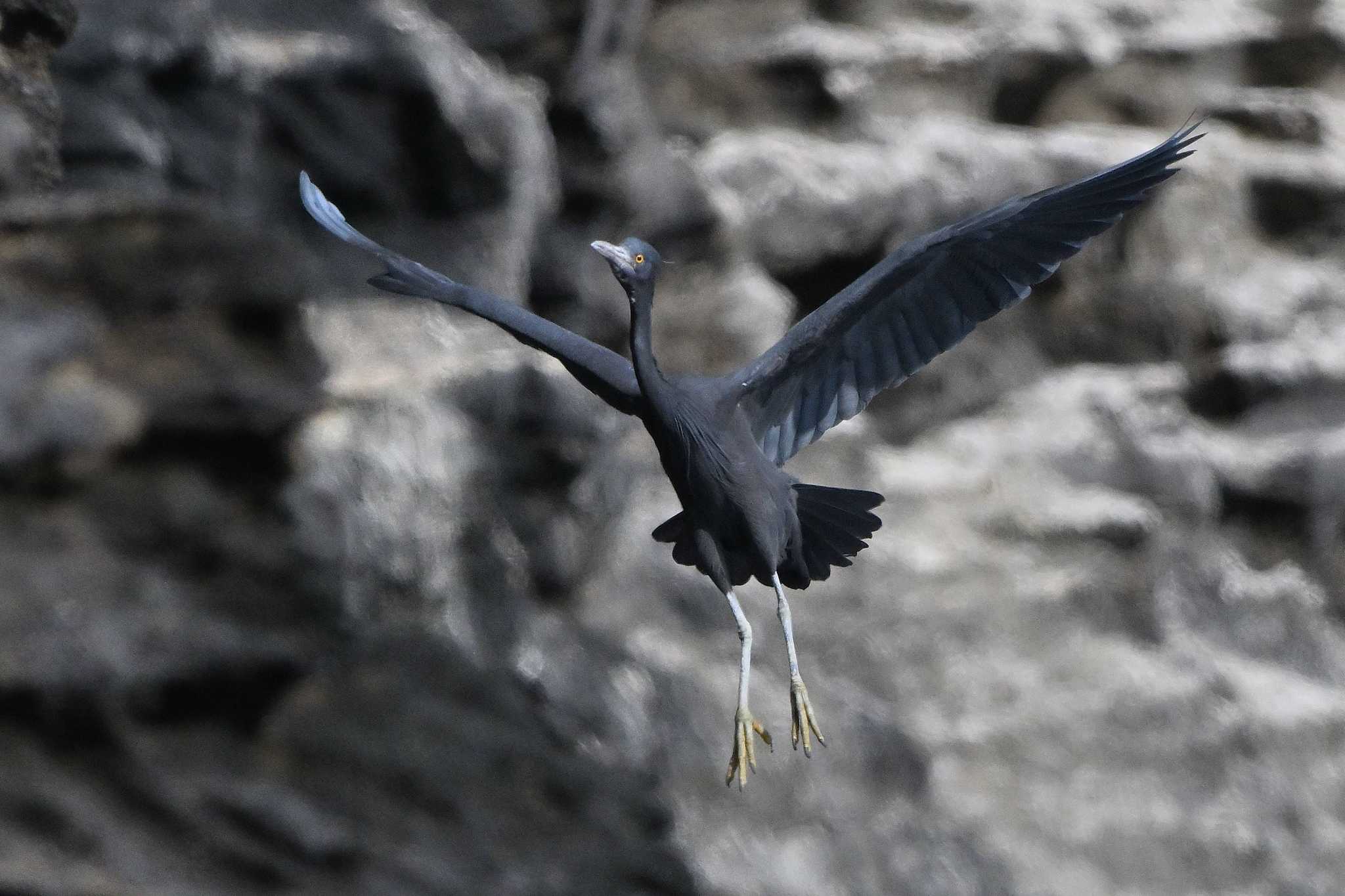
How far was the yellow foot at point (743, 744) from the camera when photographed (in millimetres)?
2502

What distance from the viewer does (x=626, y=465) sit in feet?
37.3

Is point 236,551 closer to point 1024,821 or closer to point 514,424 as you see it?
point 514,424

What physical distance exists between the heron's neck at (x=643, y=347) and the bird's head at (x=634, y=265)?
2 centimetres

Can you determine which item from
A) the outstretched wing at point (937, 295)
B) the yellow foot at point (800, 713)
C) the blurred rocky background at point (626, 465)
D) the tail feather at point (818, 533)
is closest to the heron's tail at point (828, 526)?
the tail feather at point (818, 533)

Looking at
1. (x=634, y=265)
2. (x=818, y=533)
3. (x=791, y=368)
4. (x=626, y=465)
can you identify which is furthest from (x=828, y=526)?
A: (x=626, y=465)

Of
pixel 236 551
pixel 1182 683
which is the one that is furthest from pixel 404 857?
pixel 1182 683

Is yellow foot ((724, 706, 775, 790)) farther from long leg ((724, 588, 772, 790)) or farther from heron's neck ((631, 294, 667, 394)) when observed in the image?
heron's neck ((631, 294, 667, 394))

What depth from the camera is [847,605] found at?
1293cm

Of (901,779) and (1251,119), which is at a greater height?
(1251,119)

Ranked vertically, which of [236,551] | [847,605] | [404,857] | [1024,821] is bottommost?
[404,857]

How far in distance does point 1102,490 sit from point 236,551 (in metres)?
8.39

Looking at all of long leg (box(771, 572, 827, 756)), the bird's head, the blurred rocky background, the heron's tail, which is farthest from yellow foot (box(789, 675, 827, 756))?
the blurred rocky background

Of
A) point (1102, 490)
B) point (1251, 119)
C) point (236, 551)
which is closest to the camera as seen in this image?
point (236, 551)

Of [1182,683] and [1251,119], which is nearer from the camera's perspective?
[1182,683]
